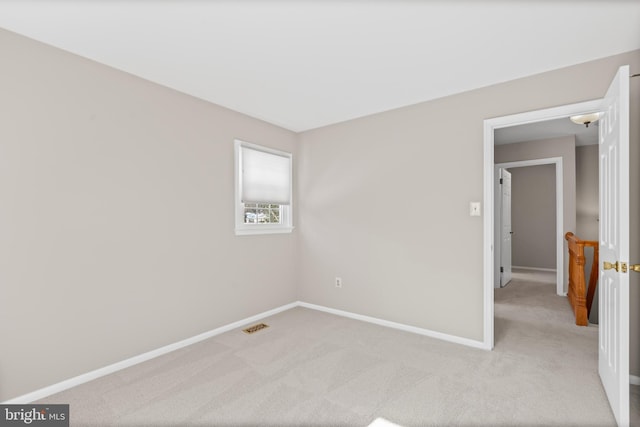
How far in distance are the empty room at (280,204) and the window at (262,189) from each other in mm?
32

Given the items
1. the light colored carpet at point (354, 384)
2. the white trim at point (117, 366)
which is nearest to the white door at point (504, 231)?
the light colored carpet at point (354, 384)

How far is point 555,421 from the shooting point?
1.88 m

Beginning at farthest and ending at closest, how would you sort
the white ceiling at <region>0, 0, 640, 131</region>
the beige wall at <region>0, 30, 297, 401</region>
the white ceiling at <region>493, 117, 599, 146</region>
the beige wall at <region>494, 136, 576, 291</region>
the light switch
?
→ the beige wall at <region>494, 136, 576, 291</region>, the white ceiling at <region>493, 117, 599, 146</region>, the light switch, the beige wall at <region>0, 30, 297, 401</region>, the white ceiling at <region>0, 0, 640, 131</region>

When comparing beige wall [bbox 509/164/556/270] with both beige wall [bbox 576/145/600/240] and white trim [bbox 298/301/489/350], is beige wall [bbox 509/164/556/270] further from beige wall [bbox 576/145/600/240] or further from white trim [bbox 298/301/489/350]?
white trim [bbox 298/301/489/350]

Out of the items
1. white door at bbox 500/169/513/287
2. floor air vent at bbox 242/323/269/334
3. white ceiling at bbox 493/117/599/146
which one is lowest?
floor air vent at bbox 242/323/269/334

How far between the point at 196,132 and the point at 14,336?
207 cm

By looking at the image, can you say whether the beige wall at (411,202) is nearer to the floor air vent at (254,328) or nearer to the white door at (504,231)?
the floor air vent at (254,328)

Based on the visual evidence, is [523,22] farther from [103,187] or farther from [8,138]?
[8,138]

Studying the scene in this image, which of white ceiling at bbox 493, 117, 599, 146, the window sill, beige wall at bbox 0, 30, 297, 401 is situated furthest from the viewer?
white ceiling at bbox 493, 117, 599, 146

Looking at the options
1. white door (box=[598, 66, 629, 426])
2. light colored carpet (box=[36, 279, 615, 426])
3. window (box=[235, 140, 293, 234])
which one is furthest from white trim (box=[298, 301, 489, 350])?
window (box=[235, 140, 293, 234])

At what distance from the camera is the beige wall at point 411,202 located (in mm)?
2863

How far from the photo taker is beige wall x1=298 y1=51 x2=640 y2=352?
2863 millimetres

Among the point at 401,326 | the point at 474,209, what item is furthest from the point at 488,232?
the point at 401,326

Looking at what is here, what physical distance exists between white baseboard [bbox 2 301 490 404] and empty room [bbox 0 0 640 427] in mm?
18
